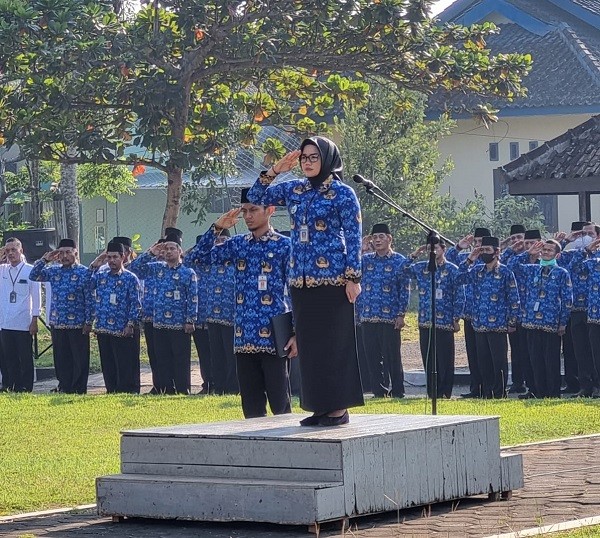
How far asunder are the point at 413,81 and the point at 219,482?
48.6 ft

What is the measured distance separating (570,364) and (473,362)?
44.1 inches

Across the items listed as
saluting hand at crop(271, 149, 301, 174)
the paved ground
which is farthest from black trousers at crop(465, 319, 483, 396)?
saluting hand at crop(271, 149, 301, 174)

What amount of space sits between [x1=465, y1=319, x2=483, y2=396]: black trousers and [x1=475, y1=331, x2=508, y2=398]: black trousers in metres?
0.11

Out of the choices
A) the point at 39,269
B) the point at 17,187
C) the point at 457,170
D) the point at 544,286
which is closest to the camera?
the point at 544,286

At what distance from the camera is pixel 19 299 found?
20.0 metres

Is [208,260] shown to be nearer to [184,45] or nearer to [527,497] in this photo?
[527,497]

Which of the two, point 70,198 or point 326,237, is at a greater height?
point 70,198

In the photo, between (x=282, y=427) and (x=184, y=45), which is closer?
(x=282, y=427)

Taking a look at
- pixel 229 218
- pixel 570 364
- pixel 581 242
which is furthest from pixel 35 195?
pixel 229 218

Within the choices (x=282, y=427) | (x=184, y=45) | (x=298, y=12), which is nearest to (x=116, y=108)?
(x=184, y=45)

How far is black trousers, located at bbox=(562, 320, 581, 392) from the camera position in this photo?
1841 centimetres

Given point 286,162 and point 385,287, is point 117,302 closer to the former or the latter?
point 385,287

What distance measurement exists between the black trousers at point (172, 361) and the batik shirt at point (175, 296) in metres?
0.11

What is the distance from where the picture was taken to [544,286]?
17.5 m
